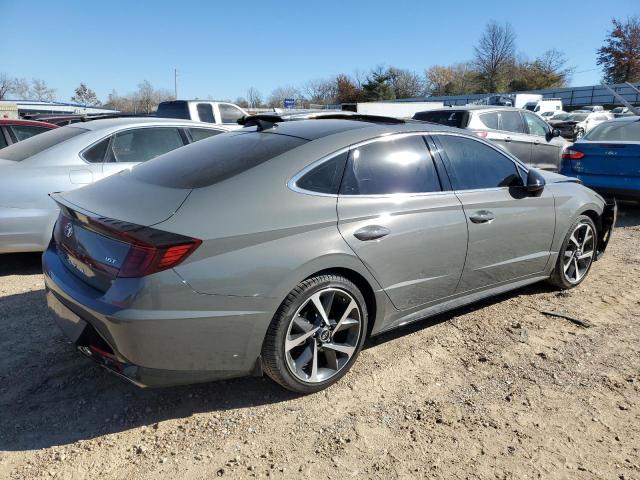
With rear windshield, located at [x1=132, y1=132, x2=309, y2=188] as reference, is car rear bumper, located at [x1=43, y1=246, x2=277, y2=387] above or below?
below

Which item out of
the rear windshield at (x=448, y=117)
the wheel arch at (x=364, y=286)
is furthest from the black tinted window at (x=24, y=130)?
the rear windshield at (x=448, y=117)

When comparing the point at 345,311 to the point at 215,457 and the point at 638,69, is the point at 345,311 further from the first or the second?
the point at 638,69

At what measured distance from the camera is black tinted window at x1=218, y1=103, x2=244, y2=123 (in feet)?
41.3

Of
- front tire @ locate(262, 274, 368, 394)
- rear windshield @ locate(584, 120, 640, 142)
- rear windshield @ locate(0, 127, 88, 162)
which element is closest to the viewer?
front tire @ locate(262, 274, 368, 394)

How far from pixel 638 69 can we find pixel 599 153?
63954 mm

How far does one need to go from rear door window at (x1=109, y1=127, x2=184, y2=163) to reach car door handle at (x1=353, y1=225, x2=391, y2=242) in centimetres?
354

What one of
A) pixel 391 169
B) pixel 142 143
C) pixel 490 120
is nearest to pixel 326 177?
pixel 391 169

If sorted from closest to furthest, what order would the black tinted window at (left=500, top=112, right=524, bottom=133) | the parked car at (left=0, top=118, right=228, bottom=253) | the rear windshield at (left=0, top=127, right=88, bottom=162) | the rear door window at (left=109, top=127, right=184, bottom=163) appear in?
the parked car at (left=0, top=118, right=228, bottom=253) → the rear windshield at (left=0, top=127, right=88, bottom=162) → the rear door window at (left=109, top=127, right=184, bottom=163) → the black tinted window at (left=500, top=112, right=524, bottom=133)

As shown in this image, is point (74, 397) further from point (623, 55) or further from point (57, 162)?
point (623, 55)

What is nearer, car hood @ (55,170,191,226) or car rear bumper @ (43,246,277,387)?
car rear bumper @ (43,246,277,387)

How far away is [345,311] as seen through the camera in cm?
302

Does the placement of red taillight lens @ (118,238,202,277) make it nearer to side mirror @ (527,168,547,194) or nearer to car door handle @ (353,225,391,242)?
car door handle @ (353,225,391,242)

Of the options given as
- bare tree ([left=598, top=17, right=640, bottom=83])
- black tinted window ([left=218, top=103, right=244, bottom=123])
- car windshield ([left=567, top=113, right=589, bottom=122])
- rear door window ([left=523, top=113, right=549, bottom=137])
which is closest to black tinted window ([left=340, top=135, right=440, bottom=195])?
rear door window ([left=523, top=113, right=549, bottom=137])

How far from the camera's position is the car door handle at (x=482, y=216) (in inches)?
142
